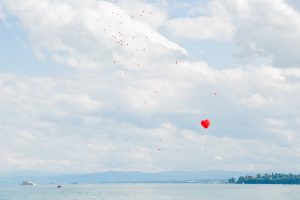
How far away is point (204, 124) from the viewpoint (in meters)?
86.1

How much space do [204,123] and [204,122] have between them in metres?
0.19

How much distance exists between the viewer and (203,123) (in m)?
86.6

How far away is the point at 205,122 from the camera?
86188 millimetres

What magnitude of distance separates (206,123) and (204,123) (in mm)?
313

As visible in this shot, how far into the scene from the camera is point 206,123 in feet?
283

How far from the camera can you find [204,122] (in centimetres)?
8631

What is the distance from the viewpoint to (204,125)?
8594 centimetres

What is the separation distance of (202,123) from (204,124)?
85 cm

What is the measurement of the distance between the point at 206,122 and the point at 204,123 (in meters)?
0.40

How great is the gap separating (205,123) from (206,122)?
0.39m

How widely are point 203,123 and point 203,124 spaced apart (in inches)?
9.3

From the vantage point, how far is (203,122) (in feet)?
284

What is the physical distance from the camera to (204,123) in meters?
86.2

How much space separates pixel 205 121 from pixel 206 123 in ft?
1.15
